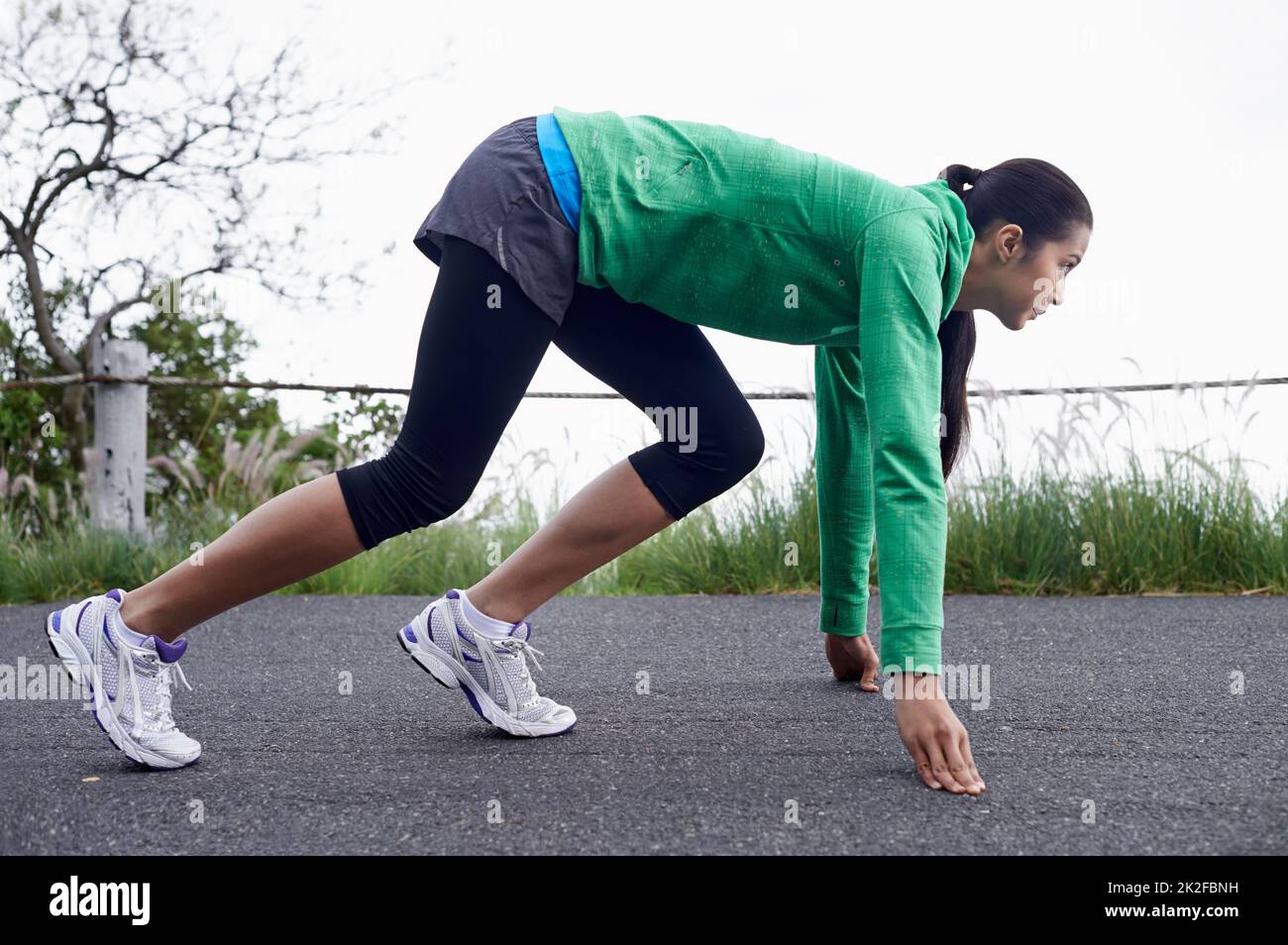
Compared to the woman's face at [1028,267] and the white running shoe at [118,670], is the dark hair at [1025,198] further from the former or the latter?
the white running shoe at [118,670]

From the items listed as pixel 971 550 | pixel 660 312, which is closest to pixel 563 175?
pixel 660 312

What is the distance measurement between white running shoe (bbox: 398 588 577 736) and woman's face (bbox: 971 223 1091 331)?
109 cm

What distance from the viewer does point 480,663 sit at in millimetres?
2266

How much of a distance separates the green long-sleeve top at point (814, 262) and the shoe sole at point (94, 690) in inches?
43.2

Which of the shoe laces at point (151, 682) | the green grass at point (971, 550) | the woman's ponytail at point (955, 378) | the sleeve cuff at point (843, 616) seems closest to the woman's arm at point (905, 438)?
the woman's ponytail at point (955, 378)

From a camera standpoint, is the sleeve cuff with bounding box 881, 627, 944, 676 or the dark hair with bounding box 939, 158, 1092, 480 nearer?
the sleeve cuff with bounding box 881, 627, 944, 676

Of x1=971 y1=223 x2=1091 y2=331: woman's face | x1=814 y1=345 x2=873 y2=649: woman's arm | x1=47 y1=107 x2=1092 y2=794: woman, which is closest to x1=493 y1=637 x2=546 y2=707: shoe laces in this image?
x1=47 y1=107 x2=1092 y2=794: woman

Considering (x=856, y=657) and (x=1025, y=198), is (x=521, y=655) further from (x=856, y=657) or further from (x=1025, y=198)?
(x=1025, y=198)

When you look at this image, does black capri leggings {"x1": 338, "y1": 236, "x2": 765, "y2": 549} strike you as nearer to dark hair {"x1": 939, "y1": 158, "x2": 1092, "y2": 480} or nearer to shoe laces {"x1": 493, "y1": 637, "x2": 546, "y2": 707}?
shoe laces {"x1": 493, "y1": 637, "x2": 546, "y2": 707}

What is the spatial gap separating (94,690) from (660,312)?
122 centimetres

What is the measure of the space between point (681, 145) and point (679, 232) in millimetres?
161

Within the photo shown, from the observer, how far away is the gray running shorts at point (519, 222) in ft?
6.25

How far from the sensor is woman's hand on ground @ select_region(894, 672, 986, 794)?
1.77m
